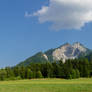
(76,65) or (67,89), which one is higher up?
(76,65)

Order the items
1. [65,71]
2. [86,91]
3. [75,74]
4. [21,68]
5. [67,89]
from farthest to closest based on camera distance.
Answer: [21,68], [65,71], [75,74], [67,89], [86,91]

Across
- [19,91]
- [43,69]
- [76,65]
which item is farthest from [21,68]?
[19,91]

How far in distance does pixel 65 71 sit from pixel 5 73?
3732 cm

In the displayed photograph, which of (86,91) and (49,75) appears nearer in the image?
(86,91)

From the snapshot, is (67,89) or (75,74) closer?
(67,89)

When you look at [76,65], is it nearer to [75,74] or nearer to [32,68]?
[75,74]

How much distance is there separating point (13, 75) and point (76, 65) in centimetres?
4146

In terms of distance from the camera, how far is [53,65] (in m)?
118

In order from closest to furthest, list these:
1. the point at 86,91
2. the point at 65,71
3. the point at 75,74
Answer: the point at 86,91 → the point at 75,74 → the point at 65,71

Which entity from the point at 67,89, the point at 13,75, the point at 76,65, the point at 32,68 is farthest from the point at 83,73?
the point at 67,89

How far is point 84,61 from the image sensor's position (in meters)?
116

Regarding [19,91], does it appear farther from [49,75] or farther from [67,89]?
[49,75]

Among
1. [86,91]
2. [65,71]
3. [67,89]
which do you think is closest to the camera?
[86,91]

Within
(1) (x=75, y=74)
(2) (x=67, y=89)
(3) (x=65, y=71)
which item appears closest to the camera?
(2) (x=67, y=89)
